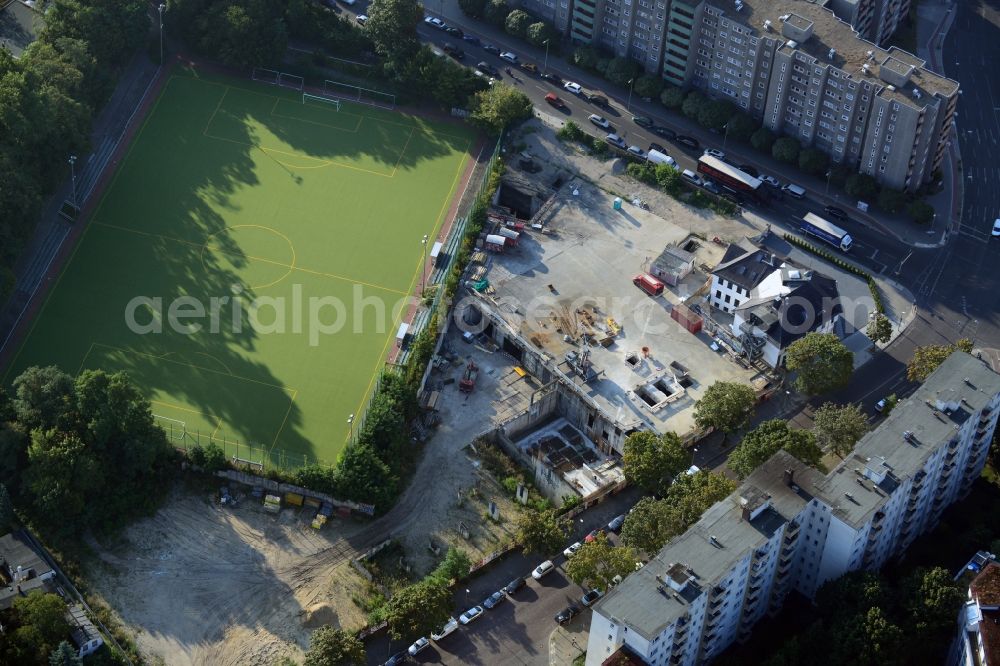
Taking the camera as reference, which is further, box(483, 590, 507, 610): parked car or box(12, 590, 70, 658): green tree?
box(483, 590, 507, 610): parked car

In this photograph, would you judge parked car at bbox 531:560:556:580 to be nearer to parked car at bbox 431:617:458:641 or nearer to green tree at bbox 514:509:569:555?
green tree at bbox 514:509:569:555

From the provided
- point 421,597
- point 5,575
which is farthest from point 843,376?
point 5,575

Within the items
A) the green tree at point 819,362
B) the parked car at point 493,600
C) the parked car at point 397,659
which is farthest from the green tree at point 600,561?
the green tree at point 819,362

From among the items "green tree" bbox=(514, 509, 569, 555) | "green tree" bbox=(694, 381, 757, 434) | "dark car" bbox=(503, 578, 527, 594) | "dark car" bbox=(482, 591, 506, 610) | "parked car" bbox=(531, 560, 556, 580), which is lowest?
"dark car" bbox=(482, 591, 506, 610)

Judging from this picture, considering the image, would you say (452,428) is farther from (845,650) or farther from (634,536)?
(845,650)

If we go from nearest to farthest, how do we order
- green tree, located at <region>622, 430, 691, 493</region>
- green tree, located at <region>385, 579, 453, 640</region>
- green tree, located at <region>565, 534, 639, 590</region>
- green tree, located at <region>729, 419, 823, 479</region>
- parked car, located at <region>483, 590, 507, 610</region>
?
green tree, located at <region>385, 579, 453, 640</region>, green tree, located at <region>565, 534, 639, 590</region>, parked car, located at <region>483, 590, 507, 610</region>, green tree, located at <region>729, 419, 823, 479</region>, green tree, located at <region>622, 430, 691, 493</region>

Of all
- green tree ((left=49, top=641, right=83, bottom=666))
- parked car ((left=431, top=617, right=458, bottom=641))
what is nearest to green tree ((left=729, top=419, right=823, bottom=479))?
parked car ((left=431, top=617, right=458, bottom=641))

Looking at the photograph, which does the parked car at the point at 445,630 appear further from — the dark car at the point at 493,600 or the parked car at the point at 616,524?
the parked car at the point at 616,524
